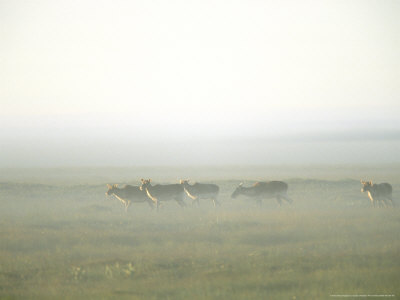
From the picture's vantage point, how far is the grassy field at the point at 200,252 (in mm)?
12828

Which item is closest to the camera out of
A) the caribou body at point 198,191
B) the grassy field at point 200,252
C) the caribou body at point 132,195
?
the grassy field at point 200,252

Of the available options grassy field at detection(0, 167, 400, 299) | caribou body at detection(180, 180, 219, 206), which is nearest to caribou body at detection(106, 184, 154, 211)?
grassy field at detection(0, 167, 400, 299)

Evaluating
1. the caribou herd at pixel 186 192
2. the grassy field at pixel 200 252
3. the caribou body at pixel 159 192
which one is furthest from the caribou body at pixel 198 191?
the grassy field at pixel 200 252

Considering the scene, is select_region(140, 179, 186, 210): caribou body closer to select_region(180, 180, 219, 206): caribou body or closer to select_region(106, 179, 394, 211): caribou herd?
select_region(106, 179, 394, 211): caribou herd

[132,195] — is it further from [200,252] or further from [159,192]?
[200,252]

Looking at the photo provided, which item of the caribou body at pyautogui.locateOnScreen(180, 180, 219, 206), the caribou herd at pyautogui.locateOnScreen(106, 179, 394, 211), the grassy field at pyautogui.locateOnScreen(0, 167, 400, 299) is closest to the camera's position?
the grassy field at pyautogui.locateOnScreen(0, 167, 400, 299)

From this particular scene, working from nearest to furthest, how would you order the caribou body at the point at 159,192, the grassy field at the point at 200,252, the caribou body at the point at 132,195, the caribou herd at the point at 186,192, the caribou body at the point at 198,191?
1. the grassy field at the point at 200,252
2. the caribou herd at the point at 186,192
3. the caribou body at the point at 159,192
4. the caribou body at the point at 132,195
5. the caribou body at the point at 198,191

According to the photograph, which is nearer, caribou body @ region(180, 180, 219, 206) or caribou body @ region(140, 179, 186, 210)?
caribou body @ region(140, 179, 186, 210)

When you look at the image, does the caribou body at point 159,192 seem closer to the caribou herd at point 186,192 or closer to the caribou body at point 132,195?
the caribou herd at point 186,192

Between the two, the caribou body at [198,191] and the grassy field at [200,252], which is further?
the caribou body at [198,191]

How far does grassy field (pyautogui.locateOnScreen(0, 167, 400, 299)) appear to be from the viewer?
12.8m

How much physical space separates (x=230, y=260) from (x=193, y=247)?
2295mm

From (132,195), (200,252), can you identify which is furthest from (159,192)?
(200,252)

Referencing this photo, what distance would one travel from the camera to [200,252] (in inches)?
653
